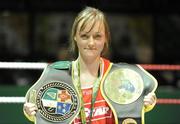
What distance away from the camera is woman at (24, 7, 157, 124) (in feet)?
7.56

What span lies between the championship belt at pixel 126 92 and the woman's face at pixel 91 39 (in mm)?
121

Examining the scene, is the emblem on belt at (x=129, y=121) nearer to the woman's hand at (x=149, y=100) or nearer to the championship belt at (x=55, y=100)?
the woman's hand at (x=149, y=100)

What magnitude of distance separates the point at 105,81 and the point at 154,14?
5.03 metres

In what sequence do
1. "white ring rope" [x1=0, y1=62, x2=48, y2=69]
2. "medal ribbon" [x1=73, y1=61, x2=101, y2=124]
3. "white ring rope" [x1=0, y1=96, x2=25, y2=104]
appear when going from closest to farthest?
"medal ribbon" [x1=73, y1=61, x2=101, y2=124] → "white ring rope" [x1=0, y1=62, x2=48, y2=69] → "white ring rope" [x1=0, y1=96, x2=25, y2=104]

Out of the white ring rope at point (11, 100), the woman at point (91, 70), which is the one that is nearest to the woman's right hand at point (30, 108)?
the woman at point (91, 70)

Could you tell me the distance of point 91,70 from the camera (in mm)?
2381

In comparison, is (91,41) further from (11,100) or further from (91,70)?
(11,100)

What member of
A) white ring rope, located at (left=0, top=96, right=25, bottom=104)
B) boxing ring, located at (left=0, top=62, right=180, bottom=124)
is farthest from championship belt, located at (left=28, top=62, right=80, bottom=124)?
white ring rope, located at (left=0, top=96, right=25, bottom=104)

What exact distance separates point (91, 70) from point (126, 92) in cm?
17

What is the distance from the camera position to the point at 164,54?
730 cm

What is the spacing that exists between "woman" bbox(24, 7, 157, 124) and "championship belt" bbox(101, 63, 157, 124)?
2 cm

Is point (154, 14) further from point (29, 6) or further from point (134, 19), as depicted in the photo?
point (29, 6)

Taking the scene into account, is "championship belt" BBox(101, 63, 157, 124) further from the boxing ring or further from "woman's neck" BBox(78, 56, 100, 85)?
the boxing ring

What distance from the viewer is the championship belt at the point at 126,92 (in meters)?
2.34
